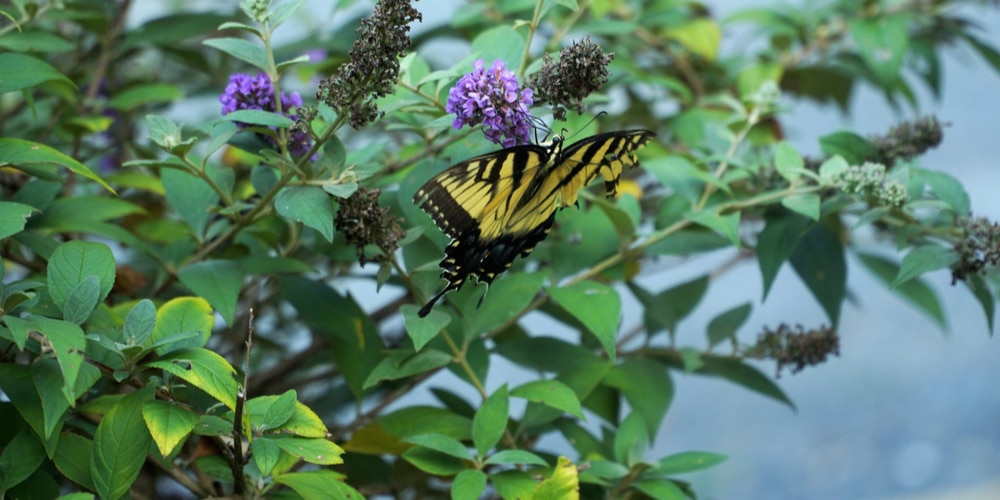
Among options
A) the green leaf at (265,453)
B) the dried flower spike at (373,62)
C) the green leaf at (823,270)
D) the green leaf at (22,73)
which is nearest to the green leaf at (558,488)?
the green leaf at (265,453)

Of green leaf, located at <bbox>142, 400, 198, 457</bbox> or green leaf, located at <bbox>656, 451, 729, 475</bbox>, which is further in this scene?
green leaf, located at <bbox>656, 451, 729, 475</bbox>

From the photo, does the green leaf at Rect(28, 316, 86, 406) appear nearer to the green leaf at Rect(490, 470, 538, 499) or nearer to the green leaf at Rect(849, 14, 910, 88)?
the green leaf at Rect(490, 470, 538, 499)

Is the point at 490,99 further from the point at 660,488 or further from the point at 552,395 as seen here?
the point at 660,488

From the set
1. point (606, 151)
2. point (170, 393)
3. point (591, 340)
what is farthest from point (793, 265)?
point (170, 393)

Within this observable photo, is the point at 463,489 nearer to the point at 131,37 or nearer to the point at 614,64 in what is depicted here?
the point at 614,64

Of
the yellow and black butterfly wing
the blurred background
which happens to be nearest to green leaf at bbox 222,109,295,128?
the yellow and black butterfly wing

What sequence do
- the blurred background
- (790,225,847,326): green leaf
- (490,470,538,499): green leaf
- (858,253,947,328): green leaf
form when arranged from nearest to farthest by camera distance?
1. (490,470,538,499): green leaf
2. (790,225,847,326): green leaf
3. (858,253,947,328): green leaf
4. the blurred background

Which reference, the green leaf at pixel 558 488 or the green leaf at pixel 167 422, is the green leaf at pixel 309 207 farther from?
the green leaf at pixel 558 488
